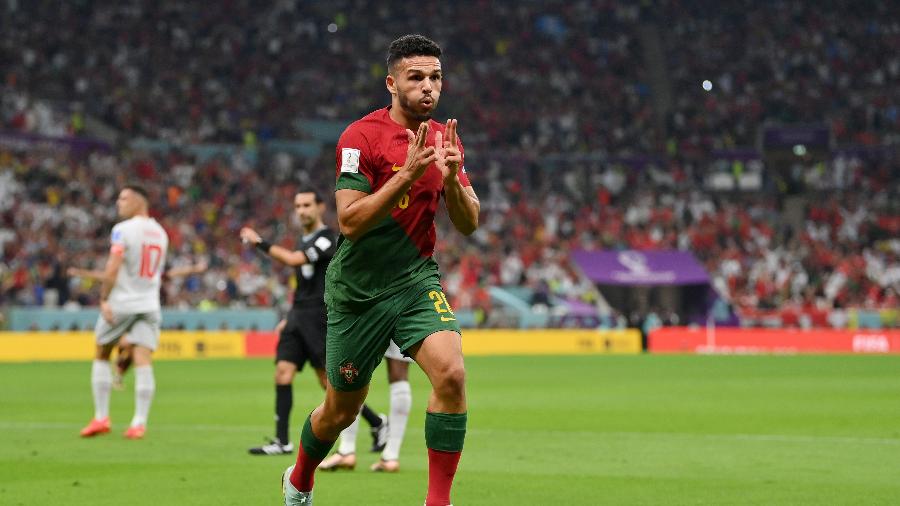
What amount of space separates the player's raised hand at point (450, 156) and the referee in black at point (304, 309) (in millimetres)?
4820

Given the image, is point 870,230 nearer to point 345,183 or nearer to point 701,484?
point 701,484

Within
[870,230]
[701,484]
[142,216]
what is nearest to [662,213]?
[870,230]

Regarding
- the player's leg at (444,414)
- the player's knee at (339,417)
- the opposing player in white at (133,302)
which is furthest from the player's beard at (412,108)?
Answer: the opposing player in white at (133,302)

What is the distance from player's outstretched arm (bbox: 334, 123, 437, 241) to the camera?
20.5ft

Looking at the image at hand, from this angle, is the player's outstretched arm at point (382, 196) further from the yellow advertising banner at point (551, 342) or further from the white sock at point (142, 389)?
the yellow advertising banner at point (551, 342)

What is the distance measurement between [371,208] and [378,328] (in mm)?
706

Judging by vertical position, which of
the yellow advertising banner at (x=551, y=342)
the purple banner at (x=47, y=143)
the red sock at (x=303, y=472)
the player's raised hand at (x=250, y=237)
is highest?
the purple banner at (x=47, y=143)

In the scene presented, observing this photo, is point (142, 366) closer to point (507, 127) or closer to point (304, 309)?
point (304, 309)

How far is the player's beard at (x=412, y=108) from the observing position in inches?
268

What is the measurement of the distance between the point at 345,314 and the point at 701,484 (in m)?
3.69

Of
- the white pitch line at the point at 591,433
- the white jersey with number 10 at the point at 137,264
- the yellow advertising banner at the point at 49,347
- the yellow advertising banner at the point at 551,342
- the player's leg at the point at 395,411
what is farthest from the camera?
the yellow advertising banner at the point at 551,342

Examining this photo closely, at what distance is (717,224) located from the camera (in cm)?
4634

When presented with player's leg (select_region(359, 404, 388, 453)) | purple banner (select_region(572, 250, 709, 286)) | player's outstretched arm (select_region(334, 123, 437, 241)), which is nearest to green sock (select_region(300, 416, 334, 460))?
player's outstretched arm (select_region(334, 123, 437, 241))

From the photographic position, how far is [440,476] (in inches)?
256
